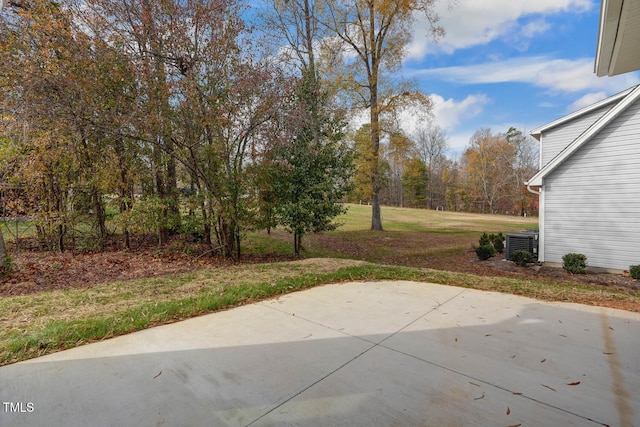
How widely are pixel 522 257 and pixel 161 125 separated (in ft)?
31.1

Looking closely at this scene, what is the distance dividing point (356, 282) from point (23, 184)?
7.82m

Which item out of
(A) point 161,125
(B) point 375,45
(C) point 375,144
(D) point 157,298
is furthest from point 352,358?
(B) point 375,45

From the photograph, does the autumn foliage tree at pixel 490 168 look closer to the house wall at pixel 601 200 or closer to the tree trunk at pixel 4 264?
the house wall at pixel 601 200

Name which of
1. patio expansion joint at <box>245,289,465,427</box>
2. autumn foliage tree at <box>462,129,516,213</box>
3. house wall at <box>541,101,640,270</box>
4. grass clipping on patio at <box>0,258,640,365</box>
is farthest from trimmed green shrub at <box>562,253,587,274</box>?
autumn foliage tree at <box>462,129,516,213</box>

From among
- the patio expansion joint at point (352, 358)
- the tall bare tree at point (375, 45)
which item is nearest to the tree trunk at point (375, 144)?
the tall bare tree at point (375, 45)

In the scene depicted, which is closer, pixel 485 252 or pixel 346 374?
pixel 346 374

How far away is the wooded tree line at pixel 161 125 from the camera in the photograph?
5.66 m

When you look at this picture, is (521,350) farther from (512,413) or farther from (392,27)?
(392,27)

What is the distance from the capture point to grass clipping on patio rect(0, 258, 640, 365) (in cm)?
256

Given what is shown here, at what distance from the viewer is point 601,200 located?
7.52 metres

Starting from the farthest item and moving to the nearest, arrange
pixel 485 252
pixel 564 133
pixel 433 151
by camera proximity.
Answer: pixel 433 151, pixel 564 133, pixel 485 252

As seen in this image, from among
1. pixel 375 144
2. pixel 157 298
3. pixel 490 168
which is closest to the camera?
pixel 157 298

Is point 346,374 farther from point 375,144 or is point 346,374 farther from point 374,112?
point 374,112

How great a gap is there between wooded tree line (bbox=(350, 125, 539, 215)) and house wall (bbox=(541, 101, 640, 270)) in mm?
24585
